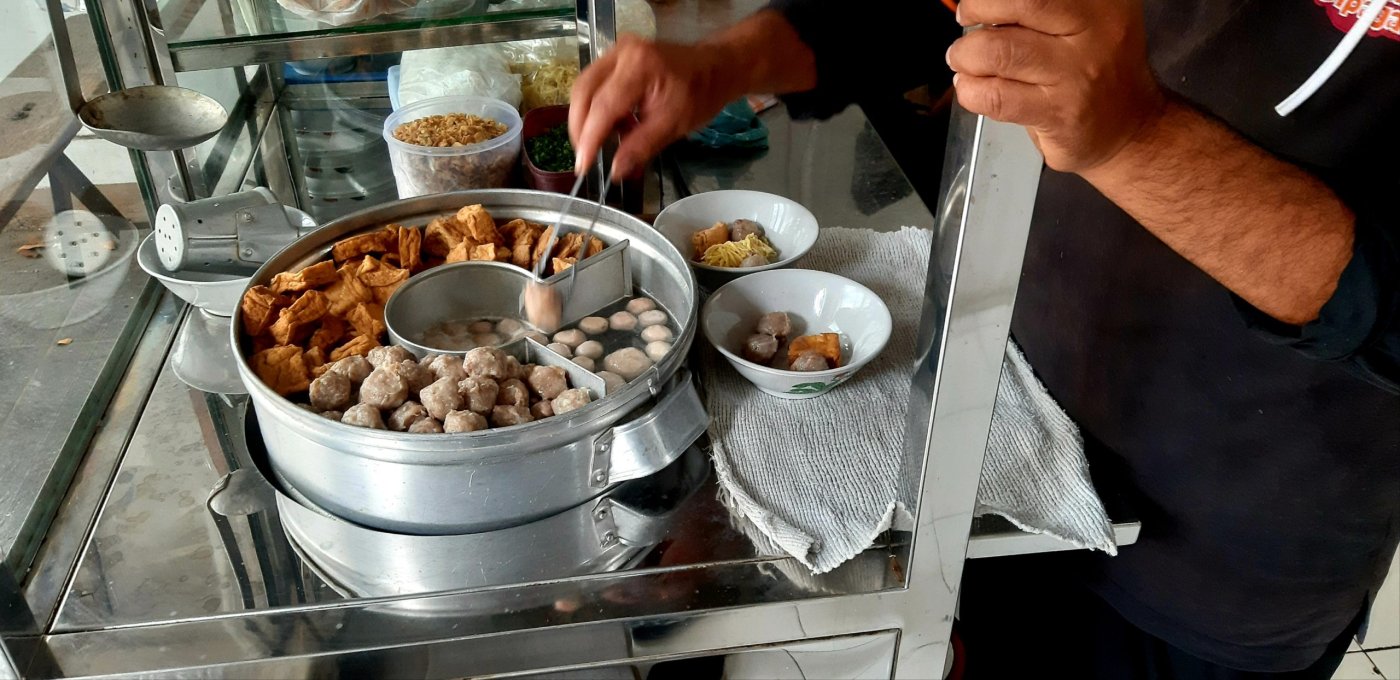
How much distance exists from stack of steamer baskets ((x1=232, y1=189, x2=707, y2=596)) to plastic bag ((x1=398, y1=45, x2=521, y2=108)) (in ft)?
1.79

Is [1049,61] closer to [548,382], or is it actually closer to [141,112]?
[548,382]

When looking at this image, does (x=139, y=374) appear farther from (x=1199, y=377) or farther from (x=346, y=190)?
(x=1199, y=377)

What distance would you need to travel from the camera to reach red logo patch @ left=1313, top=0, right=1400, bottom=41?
2.48ft

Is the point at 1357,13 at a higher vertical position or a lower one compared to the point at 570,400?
higher

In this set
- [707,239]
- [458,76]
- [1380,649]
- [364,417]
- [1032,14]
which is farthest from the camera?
[1380,649]

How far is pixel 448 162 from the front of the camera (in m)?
1.14

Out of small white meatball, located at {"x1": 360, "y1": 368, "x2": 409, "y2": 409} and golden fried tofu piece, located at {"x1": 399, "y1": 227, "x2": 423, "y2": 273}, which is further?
golden fried tofu piece, located at {"x1": 399, "y1": 227, "x2": 423, "y2": 273}

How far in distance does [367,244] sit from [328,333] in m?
0.12

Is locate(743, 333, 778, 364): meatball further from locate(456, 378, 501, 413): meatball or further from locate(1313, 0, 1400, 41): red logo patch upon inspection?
locate(1313, 0, 1400, 41): red logo patch

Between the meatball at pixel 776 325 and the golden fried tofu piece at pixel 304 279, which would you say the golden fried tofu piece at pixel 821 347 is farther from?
the golden fried tofu piece at pixel 304 279

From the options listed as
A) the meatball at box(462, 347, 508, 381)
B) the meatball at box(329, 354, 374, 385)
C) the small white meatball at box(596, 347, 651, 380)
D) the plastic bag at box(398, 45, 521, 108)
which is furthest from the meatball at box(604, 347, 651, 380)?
the plastic bag at box(398, 45, 521, 108)

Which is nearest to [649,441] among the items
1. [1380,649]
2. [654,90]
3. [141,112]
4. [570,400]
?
[570,400]

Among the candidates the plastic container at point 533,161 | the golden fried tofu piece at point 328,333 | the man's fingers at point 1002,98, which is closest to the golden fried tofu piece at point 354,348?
the golden fried tofu piece at point 328,333

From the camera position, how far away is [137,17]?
42.5 inches
